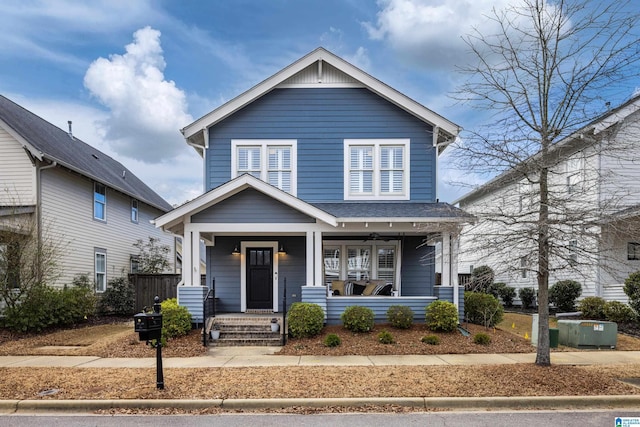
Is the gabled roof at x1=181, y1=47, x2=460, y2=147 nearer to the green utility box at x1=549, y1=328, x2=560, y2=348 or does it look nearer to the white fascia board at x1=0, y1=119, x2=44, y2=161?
the white fascia board at x1=0, y1=119, x2=44, y2=161

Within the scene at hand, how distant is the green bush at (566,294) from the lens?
1556 centimetres

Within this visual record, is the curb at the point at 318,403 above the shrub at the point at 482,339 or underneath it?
above

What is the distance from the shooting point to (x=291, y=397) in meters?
6.01

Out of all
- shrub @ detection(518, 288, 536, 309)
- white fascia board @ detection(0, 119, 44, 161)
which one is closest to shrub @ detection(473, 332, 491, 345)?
shrub @ detection(518, 288, 536, 309)

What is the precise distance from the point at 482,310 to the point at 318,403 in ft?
24.8

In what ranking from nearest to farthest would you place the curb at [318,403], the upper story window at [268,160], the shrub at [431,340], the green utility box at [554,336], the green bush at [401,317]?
the curb at [318,403], the shrub at [431,340], the green utility box at [554,336], the green bush at [401,317], the upper story window at [268,160]

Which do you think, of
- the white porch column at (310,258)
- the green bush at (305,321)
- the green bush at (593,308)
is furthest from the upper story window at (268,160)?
the green bush at (593,308)

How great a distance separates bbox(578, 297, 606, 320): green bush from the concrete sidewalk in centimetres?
408

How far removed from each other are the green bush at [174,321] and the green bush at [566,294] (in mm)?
13147

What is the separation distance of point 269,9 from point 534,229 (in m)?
11.5

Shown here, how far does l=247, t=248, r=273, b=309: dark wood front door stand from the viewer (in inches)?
520

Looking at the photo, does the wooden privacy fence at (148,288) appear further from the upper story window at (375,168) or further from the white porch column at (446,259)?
the white porch column at (446,259)

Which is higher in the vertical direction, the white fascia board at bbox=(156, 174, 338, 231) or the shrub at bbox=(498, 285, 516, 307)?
the white fascia board at bbox=(156, 174, 338, 231)

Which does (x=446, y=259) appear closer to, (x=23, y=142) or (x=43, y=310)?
(x=43, y=310)
